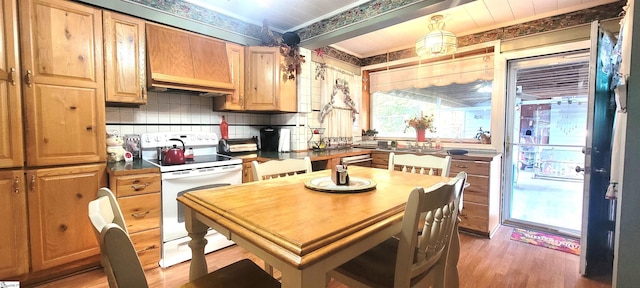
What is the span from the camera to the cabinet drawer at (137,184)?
1932 mm

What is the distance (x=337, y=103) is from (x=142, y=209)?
2.60 m

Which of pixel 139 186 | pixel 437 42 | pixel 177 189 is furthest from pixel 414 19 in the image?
pixel 139 186

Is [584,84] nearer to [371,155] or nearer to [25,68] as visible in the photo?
[371,155]

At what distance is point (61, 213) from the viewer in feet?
6.31

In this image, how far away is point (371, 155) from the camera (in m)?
3.57

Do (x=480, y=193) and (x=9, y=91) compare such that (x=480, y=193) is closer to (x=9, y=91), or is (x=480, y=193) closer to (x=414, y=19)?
(x=414, y=19)

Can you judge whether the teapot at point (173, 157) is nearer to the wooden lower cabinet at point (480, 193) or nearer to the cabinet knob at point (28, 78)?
the cabinet knob at point (28, 78)

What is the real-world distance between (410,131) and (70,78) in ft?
11.9

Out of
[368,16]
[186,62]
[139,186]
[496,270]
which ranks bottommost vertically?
[496,270]

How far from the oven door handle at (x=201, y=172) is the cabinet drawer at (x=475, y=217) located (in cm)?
231

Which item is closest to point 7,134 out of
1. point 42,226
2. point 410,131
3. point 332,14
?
point 42,226

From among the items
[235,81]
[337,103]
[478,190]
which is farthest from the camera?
[337,103]

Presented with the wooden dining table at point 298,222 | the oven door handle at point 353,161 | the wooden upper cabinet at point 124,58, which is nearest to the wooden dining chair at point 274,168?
the wooden dining table at point 298,222

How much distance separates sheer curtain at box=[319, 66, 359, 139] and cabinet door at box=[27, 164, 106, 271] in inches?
96.0
